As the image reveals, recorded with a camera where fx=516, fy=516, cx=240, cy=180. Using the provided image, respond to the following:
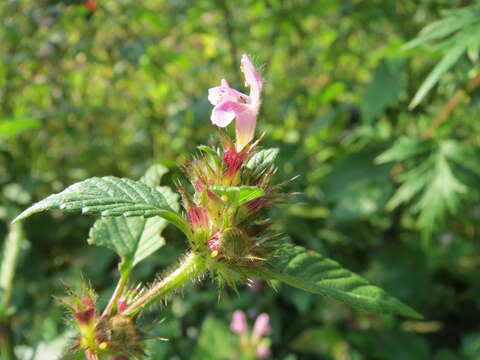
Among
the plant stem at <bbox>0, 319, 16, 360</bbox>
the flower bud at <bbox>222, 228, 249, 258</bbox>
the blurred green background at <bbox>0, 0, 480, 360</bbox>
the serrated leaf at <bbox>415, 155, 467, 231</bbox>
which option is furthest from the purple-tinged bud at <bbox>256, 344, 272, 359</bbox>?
the flower bud at <bbox>222, 228, 249, 258</bbox>

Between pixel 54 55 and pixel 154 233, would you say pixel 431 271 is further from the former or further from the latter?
pixel 54 55

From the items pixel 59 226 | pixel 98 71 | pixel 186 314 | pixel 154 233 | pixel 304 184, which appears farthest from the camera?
pixel 98 71

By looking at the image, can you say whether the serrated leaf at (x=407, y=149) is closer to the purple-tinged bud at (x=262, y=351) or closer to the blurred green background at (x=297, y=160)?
the blurred green background at (x=297, y=160)

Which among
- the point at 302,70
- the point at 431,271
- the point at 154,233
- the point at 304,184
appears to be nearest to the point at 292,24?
the point at 302,70

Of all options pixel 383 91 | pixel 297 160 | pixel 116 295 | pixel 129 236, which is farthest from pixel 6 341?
pixel 383 91

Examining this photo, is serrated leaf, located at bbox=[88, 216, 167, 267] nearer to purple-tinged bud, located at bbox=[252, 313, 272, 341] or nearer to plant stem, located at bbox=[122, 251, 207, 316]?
plant stem, located at bbox=[122, 251, 207, 316]

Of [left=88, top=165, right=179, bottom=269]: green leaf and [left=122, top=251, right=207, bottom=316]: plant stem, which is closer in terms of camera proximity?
[left=122, top=251, right=207, bottom=316]: plant stem

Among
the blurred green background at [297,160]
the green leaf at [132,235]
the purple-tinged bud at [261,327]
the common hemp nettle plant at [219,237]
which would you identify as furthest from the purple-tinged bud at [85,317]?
the purple-tinged bud at [261,327]
